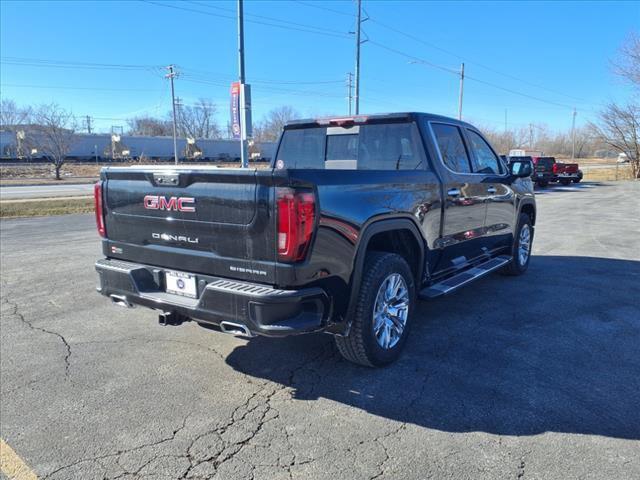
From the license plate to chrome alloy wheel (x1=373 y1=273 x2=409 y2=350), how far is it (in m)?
1.32

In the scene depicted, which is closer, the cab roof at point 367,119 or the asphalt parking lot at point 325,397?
the asphalt parking lot at point 325,397

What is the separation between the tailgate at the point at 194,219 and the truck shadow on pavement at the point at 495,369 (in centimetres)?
107

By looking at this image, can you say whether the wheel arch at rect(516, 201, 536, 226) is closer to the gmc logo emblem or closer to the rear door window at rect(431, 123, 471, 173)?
the rear door window at rect(431, 123, 471, 173)

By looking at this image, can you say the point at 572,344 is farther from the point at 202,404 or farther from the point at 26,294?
the point at 26,294

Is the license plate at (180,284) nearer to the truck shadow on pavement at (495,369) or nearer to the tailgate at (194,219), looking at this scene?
the tailgate at (194,219)

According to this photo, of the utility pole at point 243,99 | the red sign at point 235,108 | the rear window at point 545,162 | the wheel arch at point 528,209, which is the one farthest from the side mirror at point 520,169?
the rear window at point 545,162

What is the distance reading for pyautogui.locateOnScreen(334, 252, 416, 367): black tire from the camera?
3.53 meters

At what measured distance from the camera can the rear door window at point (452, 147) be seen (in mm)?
4820

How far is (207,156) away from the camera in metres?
69.6

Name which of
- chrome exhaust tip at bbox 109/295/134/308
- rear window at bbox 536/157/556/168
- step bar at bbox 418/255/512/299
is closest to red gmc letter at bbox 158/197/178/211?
chrome exhaust tip at bbox 109/295/134/308

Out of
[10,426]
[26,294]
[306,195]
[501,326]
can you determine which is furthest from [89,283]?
[501,326]

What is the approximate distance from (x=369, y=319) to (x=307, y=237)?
0.92 metres

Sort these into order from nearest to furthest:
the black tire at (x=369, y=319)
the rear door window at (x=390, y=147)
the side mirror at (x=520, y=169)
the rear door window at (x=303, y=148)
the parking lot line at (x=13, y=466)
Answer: the parking lot line at (x=13, y=466)
the black tire at (x=369, y=319)
the rear door window at (x=390, y=147)
the rear door window at (x=303, y=148)
the side mirror at (x=520, y=169)

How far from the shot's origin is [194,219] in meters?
3.37
